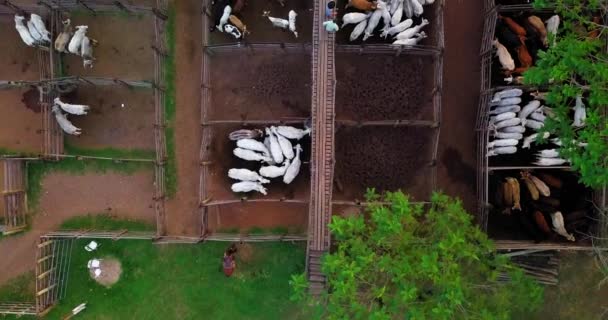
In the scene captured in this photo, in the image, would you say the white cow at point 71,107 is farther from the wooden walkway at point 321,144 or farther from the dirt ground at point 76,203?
the wooden walkway at point 321,144

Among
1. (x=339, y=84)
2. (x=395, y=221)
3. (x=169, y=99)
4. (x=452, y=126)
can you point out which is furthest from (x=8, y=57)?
(x=452, y=126)

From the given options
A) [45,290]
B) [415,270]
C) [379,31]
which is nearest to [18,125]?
[45,290]

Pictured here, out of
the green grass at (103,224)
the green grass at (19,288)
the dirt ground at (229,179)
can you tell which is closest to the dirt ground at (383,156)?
the dirt ground at (229,179)

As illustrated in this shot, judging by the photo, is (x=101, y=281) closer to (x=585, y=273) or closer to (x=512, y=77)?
(x=512, y=77)

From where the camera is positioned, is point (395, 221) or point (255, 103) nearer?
point (395, 221)

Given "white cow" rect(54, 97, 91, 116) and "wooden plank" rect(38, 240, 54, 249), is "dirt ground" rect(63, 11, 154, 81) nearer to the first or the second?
"white cow" rect(54, 97, 91, 116)

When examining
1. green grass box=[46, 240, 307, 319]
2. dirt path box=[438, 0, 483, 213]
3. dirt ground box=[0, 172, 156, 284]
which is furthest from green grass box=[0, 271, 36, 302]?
dirt path box=[438, 0, 483, 213]
